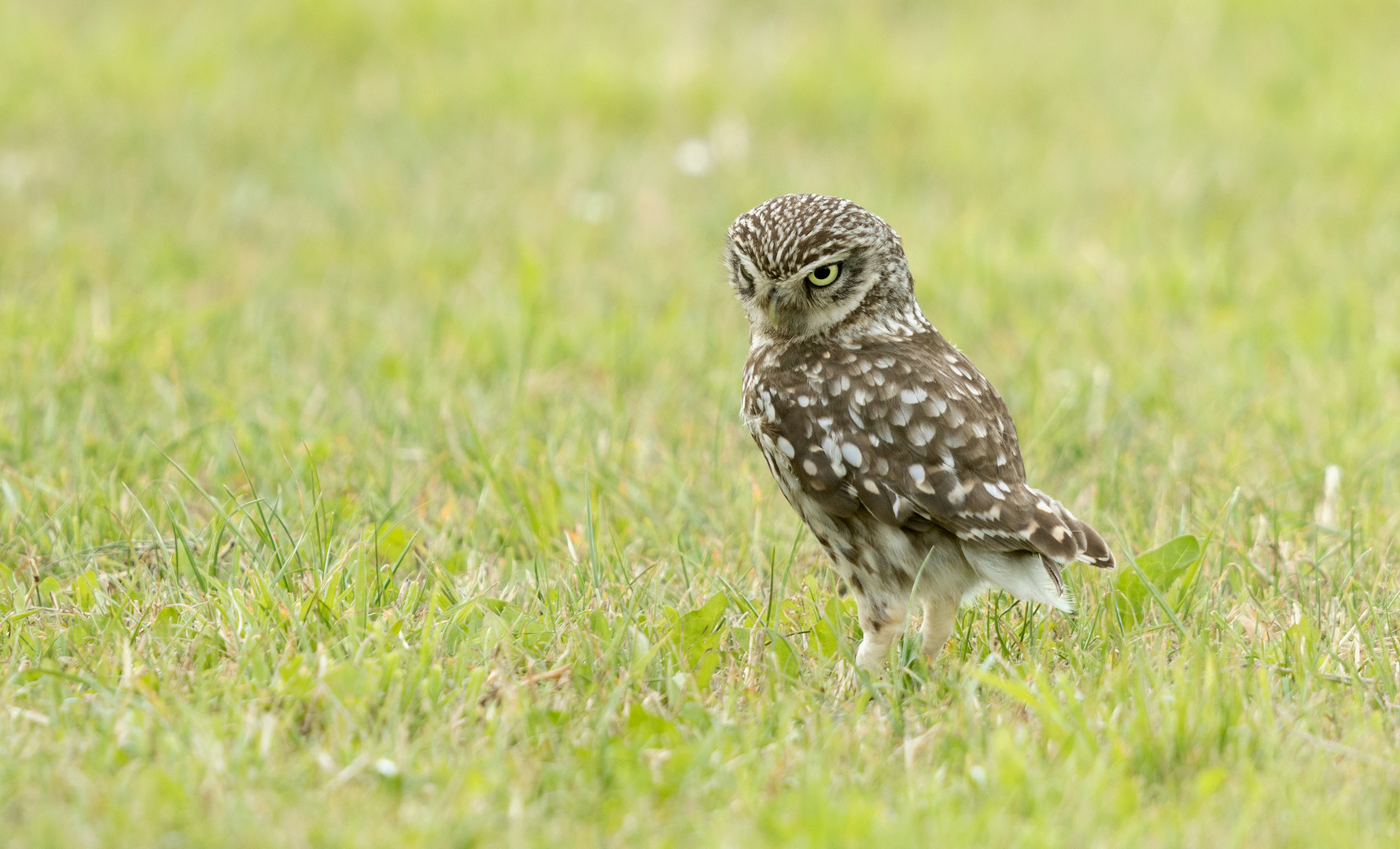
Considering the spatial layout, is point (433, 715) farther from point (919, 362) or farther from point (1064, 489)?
point (1064, 489)

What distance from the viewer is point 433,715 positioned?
3193 mm

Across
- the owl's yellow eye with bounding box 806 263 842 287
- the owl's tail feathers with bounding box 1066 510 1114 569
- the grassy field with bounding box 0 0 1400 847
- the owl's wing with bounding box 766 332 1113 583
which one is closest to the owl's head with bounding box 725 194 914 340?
the owl's yellow eye with bounding box 806 263 842 287

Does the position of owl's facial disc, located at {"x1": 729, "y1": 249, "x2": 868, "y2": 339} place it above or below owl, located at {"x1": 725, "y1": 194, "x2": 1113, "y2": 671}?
above

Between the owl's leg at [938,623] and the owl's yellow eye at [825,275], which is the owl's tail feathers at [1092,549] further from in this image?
the owl's yellow eye at [825,275]

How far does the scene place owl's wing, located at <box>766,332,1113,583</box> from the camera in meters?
3.60

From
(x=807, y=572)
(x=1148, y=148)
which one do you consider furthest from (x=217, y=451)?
(x=1148, y=148)

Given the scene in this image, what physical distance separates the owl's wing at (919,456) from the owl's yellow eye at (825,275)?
0.67 feet

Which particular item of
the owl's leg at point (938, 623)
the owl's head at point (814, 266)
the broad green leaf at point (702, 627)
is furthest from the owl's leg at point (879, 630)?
the owl's head at point (814, 266)

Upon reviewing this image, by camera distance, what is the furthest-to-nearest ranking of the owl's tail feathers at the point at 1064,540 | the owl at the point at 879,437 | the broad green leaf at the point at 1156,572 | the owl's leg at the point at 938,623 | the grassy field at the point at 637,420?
the broad green leaf at the point at 1156,572 < the owl's leg at the point at 938,623 < the owl at the point at 879,437 < the owl's tail feathers at the point at 1064,540 < the grassy field at the point at 637,420

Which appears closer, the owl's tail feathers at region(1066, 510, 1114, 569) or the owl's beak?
the owl's tail feathers at region(1066, 510, 1114, 569)

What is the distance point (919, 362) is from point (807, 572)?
77cm

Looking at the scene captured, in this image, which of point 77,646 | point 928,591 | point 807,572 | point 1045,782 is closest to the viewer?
point 1045,782

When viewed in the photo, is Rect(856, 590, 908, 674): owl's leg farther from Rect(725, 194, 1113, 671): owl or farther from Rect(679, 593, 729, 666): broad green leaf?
Rect(679, 593, 729, 666): broad green leaf

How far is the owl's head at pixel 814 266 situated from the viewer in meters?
3.95
